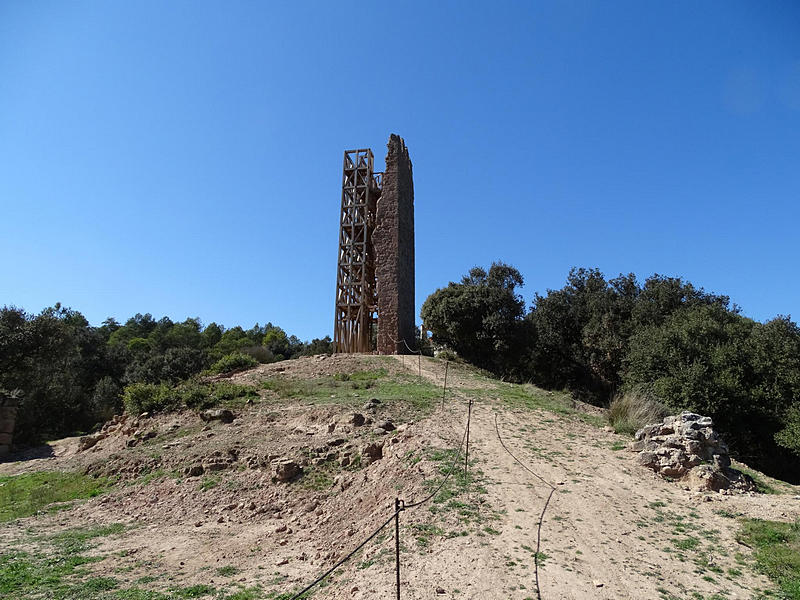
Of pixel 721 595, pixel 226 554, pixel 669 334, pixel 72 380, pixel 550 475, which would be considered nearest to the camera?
pixel 721 595

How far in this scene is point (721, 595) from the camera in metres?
5.48

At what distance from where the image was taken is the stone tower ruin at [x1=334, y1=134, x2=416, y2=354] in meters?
23.5

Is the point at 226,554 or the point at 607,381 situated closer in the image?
the point at 226,554

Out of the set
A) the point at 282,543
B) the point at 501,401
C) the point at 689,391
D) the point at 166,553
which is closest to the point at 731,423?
the point at 689,391

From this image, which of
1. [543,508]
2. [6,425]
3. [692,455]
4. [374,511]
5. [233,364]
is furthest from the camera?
[233,364]

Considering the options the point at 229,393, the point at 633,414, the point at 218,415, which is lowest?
the point at 218,415

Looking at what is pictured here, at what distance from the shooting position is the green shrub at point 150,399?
51.0ft

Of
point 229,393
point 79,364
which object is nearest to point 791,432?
point 229,393

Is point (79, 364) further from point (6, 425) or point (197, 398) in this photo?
point (197, 398)

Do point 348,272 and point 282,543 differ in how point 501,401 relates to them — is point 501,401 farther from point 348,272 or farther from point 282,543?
point 348,272

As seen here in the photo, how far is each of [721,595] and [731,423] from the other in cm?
1190

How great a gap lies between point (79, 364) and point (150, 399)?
2254cm

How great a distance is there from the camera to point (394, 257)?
2372 cm

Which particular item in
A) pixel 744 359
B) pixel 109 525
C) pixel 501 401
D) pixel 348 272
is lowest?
pixel 109 525
